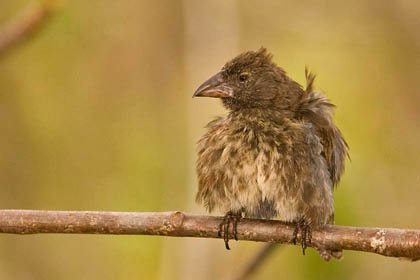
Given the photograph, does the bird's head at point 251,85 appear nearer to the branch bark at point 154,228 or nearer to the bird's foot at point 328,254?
the bird's foot at point 328,254

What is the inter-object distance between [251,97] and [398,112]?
92.1 inches

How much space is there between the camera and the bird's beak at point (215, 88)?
5.74 meters

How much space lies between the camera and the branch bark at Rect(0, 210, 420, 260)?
4445 millimetres

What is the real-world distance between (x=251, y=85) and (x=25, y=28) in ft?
5.97

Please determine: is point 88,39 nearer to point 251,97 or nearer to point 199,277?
point 251,97

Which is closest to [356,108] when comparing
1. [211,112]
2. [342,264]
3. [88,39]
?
[211,112]

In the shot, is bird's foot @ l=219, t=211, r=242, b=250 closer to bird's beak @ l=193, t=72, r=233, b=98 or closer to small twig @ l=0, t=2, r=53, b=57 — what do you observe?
bird's beak @ l=193, t=72, r=233, b=98

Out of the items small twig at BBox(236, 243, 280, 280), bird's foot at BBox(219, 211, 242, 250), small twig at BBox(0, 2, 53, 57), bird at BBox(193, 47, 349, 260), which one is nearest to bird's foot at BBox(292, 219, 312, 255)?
bird at BBox(193, 47, 349, 260)

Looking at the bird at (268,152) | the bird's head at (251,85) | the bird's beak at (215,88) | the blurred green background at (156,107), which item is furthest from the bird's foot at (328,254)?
the bird's beak at (215,88)

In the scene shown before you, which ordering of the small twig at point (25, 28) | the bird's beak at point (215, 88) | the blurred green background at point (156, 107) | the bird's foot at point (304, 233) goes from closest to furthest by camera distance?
the small twig at point (25, 28)
the bird's foot at point (304, 233)
the bird's beak at point (215, 88)
the blurred green background at point (156, 107)

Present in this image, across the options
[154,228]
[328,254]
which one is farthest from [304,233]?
[154,228]

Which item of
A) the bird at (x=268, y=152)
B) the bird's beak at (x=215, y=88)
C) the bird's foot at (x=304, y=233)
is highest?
the bird's beak at (x=215, y=88)

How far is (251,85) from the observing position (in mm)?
5863

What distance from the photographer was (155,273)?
6301mm
